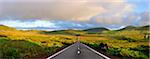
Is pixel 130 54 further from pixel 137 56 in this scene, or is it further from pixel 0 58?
pixel 0 58

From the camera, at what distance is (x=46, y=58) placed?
28.1 m

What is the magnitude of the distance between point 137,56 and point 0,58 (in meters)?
10.5

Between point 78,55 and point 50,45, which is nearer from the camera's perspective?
point 78,55

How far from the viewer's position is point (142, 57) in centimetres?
3092

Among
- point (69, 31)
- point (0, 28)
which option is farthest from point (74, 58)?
point (69, 31)

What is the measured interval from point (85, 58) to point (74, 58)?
0.77 meters

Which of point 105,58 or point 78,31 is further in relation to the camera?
point 78,31

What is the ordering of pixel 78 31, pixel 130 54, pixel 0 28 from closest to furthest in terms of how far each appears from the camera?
1. pixel 130 54
2. pixel 0 28
3. pixel 78 31

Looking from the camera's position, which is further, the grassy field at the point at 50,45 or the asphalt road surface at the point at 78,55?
the grassy field at the point at 50,45

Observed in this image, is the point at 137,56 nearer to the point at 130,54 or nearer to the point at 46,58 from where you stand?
the point at 130,54

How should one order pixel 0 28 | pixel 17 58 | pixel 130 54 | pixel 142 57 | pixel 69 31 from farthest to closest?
1. pixel 69 31
2. pixel 0 28
3. pixel 130 54
4. pixel 142 57
5. pixel 17 58

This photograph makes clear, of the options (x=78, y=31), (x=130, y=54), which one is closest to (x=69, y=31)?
(x=78, y=31)

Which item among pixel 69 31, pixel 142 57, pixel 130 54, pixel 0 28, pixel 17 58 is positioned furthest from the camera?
pixel 69 31

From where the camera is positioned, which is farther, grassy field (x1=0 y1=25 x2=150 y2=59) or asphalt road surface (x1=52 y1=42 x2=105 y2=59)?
grassy field (x1=0 y1=25 x2=150 y2=59)
